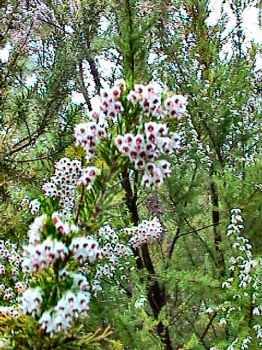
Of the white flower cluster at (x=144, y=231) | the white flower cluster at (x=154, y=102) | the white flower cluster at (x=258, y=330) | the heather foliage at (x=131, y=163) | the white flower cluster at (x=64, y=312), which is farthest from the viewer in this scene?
the white flower cluster at (x=144, y=231)

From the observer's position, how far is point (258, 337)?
129 inches

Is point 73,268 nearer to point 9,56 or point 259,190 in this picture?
point 9,56

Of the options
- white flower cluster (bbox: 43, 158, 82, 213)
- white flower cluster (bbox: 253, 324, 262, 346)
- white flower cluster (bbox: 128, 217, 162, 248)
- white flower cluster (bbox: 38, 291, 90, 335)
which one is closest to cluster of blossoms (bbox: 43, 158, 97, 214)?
white flower cluster (bbox: 43, 158, 82, 213)

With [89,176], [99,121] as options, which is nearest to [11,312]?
[89,176]

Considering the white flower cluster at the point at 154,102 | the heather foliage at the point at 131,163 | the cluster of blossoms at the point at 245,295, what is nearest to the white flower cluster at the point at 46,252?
the heather foliage at the point at 131,163

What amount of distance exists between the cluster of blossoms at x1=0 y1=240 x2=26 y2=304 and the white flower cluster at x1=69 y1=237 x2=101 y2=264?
1182 millimetres

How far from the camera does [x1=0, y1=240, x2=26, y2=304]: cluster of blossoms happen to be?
8.48ft

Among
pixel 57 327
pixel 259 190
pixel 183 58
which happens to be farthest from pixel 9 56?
pixel 57 327

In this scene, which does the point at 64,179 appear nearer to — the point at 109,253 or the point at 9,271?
the point at 9,271

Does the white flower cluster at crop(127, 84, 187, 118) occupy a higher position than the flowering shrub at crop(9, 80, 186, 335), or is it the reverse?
the white flower cluster at crop(127, 84, 187, 118)

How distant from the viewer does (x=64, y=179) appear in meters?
2.02

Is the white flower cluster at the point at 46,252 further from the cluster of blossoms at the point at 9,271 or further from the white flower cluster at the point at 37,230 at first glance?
the cluster of blossoms at the point at 9,271

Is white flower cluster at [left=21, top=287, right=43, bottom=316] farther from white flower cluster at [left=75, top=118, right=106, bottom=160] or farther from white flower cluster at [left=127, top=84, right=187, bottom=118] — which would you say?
white flower cluster at [left=127, top=84, right=187, bottom=118]

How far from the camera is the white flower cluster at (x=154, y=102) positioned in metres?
1.43
